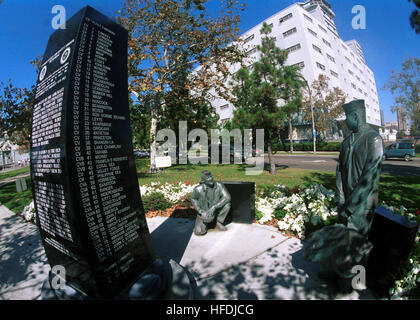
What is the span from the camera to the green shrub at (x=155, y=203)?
7.55 metres

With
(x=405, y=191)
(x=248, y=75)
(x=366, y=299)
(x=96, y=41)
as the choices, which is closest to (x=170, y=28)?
(x=248, y=75)

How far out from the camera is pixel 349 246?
107 inches

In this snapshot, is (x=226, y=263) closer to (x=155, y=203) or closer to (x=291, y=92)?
(x=155, y=203)

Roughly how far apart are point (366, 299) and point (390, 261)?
623mm

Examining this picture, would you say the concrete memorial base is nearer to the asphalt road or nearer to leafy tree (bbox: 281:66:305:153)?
leafy tree (bbox: 281:66:305:153)

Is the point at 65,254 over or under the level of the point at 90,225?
under

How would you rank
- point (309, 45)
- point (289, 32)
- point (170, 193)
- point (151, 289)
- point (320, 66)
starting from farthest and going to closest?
1. point (289, 32)
2. point (320, 66)
3. point (309, 45)
4. point (170, 193)
5. point (151, 289)

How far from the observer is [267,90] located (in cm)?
1220

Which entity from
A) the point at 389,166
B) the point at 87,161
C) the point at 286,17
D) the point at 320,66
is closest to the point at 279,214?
the point at 87,161

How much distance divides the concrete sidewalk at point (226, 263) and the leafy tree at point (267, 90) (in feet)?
26.5

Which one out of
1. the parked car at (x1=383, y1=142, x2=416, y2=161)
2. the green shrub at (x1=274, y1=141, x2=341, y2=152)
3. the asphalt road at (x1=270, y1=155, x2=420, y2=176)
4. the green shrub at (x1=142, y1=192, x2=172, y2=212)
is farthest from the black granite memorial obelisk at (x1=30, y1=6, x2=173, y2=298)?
the green shrub at (x1=274, y1=141, x2=341, y2=152)

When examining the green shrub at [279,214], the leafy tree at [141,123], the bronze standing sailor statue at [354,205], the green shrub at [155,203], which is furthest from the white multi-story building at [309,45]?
the bronze standing sailor statue at [354,205]

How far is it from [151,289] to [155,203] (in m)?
5.25
